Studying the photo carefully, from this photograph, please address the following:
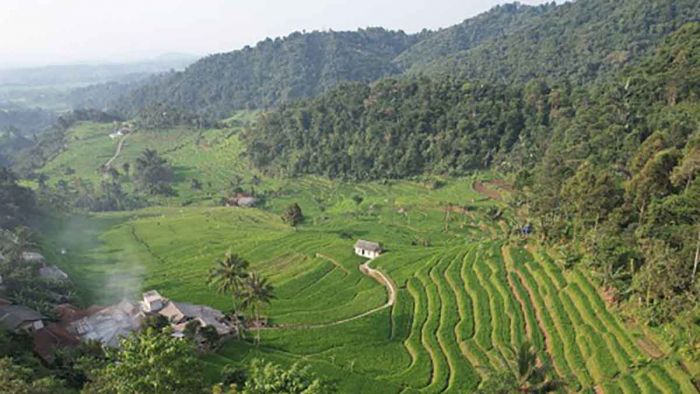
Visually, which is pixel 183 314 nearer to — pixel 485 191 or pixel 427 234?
pixel 427 234

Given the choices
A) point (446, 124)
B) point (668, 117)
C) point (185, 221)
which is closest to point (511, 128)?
point (446, 124)

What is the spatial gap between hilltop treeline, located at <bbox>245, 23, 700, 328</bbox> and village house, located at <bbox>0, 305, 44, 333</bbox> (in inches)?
1868

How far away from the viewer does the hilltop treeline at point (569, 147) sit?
44312 millimetres

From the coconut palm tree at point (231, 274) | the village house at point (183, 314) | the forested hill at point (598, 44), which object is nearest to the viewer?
the coconut palm tree at point (231, 274)

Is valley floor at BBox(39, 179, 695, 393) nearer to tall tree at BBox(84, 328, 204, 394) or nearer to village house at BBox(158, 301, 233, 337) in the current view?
village house at BBox(158, 301, 233, 337)

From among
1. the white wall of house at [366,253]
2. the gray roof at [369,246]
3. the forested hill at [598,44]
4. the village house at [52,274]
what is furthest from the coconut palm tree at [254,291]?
the forested hill at [598,44]

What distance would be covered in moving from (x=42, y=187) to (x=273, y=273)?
78020 mm

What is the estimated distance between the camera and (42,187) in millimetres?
116812

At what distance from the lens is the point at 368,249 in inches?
2645

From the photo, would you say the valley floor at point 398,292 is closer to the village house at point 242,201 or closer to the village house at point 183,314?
the village house at point 183,314

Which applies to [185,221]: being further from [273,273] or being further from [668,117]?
[668,117]

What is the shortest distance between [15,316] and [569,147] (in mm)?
73938

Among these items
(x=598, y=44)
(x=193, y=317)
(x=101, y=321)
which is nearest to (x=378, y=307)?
(x=193, y=317)

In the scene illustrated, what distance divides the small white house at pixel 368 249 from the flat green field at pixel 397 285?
129 cm
